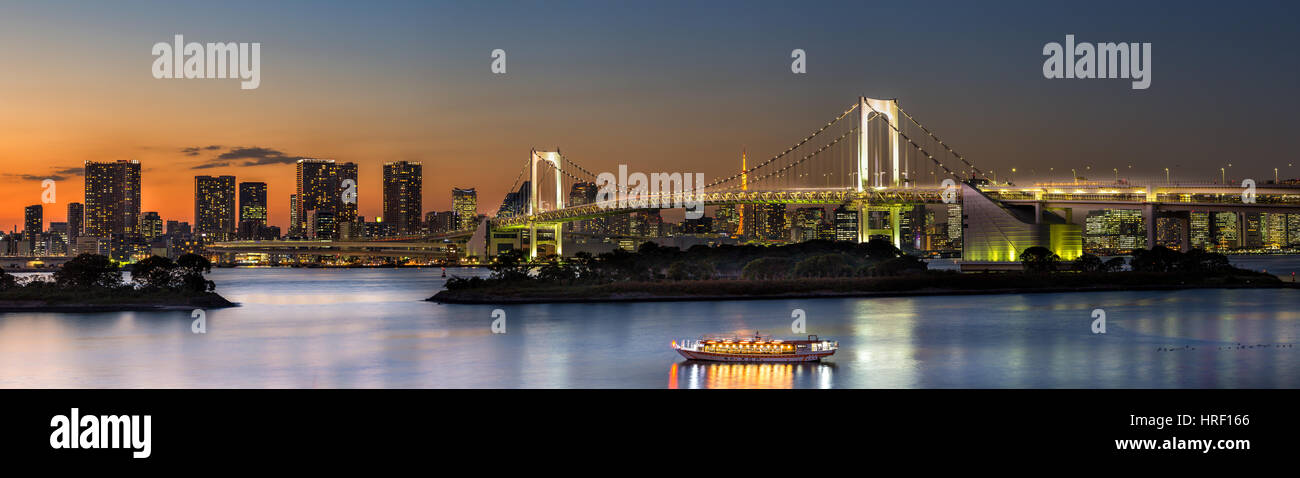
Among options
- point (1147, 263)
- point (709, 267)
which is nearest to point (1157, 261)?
point (1147, 263)

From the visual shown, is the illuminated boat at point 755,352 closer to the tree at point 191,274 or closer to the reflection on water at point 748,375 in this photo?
the reflection on water at point 748,375

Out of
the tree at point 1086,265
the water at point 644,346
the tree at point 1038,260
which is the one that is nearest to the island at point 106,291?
the water at point 644,346

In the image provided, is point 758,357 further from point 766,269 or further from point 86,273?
point 86,273

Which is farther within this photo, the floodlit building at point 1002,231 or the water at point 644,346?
the floodlit building at point 1002,231
